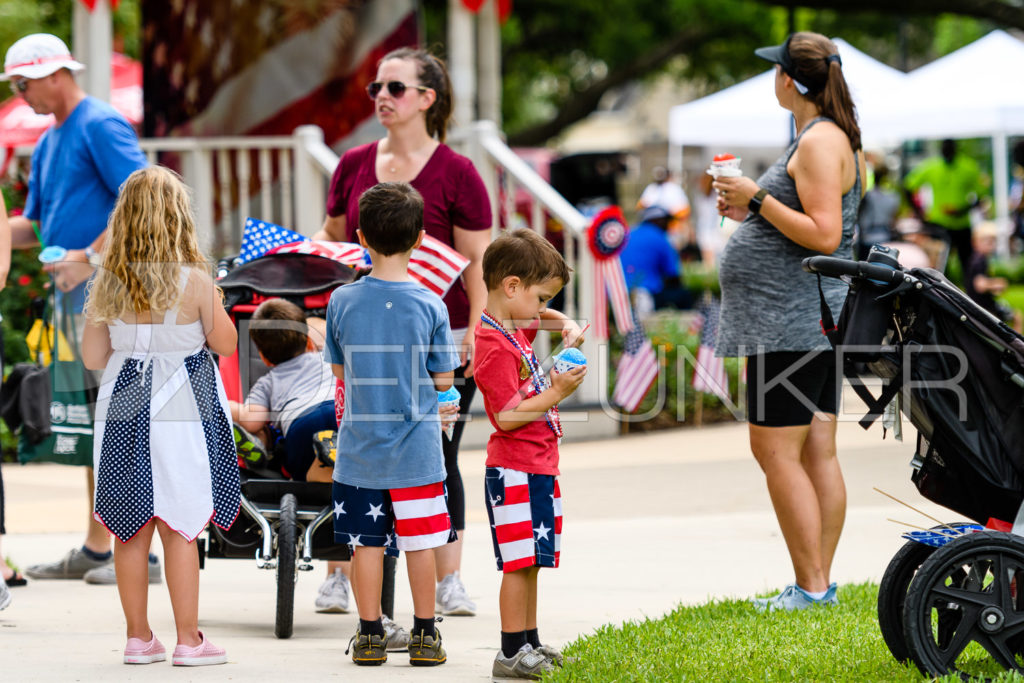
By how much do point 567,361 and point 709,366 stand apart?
6702 millimetres

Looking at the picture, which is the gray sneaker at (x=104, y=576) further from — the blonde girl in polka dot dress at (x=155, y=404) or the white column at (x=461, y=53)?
the white column at (x=461, y=53)

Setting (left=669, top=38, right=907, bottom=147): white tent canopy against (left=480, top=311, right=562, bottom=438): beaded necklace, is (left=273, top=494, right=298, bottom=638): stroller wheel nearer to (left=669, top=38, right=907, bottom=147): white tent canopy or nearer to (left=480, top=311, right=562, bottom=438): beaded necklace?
(left=480, top=311, right=562, bottom=438): beaded necklace

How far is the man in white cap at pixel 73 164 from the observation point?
5980mm

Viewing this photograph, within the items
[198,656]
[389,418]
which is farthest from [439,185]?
[198,656]

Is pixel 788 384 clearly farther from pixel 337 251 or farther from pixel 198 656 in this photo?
pixel 198 656

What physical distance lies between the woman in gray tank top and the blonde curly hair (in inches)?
77.5

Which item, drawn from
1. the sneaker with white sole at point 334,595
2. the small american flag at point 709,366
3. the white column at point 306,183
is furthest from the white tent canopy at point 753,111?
the sneaker with white sole at point 334,595

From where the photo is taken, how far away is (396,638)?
4.89 m

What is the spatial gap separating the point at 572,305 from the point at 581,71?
20.6m

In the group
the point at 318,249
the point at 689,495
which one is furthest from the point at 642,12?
the point at 318,249

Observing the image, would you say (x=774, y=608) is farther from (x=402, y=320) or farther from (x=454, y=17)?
(x=454, y=17)

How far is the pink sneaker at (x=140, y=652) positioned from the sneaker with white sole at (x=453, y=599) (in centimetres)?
125

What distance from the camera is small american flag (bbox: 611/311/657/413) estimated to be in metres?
10.5

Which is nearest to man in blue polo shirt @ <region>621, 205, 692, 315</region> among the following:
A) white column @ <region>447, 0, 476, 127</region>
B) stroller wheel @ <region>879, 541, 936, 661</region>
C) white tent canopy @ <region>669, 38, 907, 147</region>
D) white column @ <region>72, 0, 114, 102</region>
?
white column @ <region>447, 0, 476, 127</region>
